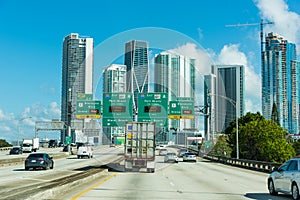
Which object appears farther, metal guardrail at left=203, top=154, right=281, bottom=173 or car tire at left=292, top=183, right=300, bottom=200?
metal guardrail at left=203, top=154, right=281, bottom=173

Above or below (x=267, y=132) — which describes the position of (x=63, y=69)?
above

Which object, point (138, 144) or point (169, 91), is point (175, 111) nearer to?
point (169, 91)

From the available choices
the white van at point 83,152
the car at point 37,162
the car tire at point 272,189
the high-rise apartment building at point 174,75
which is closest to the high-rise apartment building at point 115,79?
the high-rise apartment building at point 174,75

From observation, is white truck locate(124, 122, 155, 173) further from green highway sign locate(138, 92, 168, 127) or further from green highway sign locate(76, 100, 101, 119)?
green highway sign locate(76, 100, 101, 119)

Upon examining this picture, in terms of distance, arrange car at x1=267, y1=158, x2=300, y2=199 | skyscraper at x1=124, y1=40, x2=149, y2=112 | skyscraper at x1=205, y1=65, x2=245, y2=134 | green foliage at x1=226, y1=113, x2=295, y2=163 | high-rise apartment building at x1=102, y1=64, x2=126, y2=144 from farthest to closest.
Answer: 1. skyscraper at x1=205, y1=65, x2=245, y2=134
2. green foliage at x1=226, y1=113, x2=295, y2=163
3. high-rise apartment building at x1=102, y1=64, x2=126, y2=144
4. skyscraper at x1=124, y1=40, x2=149, y2=112
5. car at x1=267, y1=158, x2=300, y2=199

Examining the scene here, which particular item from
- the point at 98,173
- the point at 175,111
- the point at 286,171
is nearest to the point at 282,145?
the point at 175,111

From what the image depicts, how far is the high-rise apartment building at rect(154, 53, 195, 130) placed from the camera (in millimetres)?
60812

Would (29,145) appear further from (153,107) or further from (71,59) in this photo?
(71,59)

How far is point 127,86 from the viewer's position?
193ft

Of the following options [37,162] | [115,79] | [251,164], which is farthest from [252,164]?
[37,162]

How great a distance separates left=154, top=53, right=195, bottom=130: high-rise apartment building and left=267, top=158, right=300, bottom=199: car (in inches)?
1662

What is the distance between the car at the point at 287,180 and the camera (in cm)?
1566

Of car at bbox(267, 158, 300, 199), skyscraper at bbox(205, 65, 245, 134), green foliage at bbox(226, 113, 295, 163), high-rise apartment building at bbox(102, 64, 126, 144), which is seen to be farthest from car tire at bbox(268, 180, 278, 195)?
skyscraper at bbox(205, 65, 245, 134)

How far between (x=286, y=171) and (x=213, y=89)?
2384 inches
